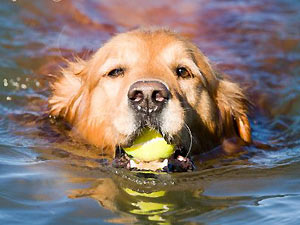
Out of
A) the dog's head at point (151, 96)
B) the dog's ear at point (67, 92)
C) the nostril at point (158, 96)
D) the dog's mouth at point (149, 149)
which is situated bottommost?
A: the dog's mouth at point (149, 149)

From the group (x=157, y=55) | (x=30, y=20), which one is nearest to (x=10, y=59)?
(x=30, y=20)

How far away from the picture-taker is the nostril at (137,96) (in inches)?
182

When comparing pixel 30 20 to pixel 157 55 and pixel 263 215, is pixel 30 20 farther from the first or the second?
pixel 263 215

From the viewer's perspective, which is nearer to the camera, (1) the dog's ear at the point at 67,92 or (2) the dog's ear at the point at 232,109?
(2) the dog's ear at the point at 232,109

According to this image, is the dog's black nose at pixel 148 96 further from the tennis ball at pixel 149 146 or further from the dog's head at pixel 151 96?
the tennis ball at pixel 149 146

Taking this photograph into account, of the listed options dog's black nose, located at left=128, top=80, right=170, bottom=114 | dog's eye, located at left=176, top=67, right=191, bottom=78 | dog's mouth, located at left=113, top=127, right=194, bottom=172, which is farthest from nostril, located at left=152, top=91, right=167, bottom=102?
dog's eye, located at left=176, top=67, right=191, bottom=78

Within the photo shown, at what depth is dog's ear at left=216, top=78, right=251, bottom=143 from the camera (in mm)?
6141

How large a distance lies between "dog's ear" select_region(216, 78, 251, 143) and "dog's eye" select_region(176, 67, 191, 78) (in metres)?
0.65

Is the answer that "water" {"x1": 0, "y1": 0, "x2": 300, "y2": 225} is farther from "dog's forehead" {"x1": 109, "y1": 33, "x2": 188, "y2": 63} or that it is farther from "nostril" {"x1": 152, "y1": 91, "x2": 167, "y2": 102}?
"dog's forehead" {"x1": 109, "y1": 33, "x2": 188, "y2": 63}

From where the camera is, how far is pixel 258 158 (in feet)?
19.6

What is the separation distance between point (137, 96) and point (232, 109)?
1870 mm

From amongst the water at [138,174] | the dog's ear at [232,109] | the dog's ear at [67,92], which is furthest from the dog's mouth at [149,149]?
the dog's ear at [67,92]

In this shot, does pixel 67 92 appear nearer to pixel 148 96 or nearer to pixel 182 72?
pixel 182 72

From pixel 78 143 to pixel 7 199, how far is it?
61.8 inches
